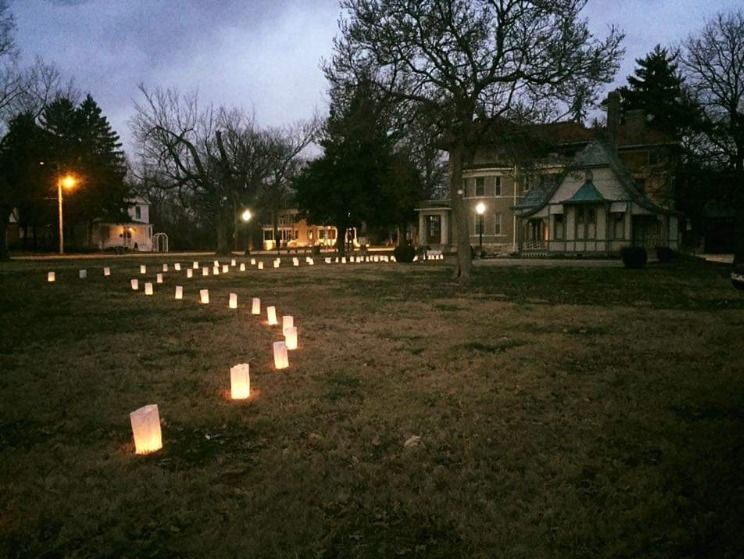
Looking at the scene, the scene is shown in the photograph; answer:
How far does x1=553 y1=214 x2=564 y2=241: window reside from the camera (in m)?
38.4

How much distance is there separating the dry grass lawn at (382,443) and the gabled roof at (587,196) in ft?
85.6

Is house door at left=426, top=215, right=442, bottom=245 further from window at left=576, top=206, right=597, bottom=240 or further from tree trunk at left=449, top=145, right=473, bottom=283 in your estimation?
tree trunk at left=449, top=145, right=473, bottom=283

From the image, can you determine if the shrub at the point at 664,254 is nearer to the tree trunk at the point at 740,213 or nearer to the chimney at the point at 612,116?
the tree trunk at the point at 740,213

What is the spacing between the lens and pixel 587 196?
35.6 meters

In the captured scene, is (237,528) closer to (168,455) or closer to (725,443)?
(168,455)

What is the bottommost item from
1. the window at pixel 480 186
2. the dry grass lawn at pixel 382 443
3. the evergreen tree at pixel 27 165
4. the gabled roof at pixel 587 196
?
the dry grass lawn at pixel 382 443

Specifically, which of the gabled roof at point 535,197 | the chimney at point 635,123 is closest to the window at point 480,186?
the gabled roof at point 535,197

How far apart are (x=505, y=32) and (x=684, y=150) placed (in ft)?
47.8

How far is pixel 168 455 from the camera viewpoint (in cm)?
467

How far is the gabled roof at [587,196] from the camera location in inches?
1385

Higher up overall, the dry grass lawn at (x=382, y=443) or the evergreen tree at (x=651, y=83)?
the evergreen tree at (x=651, y=83)

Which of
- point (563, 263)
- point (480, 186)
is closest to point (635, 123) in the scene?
point (480, 186)

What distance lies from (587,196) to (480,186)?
12770mm

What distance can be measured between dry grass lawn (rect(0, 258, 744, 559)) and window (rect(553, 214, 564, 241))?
2859 centimetres
